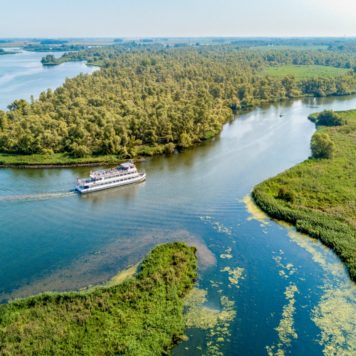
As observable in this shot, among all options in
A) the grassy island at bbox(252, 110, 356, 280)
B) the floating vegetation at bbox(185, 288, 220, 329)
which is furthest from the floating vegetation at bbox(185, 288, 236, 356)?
the grassy island at bbox(252, 110, 356, 280)

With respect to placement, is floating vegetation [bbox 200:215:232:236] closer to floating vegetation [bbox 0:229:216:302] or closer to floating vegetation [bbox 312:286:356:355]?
floating vegetation [bbox 0:229:216:302]

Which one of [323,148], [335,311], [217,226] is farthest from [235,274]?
[323,148]

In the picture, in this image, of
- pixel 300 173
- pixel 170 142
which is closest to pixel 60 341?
pixel 300 173

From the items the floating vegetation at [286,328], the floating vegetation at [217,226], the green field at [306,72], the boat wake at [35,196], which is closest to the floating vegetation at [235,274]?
the floating vegetation at [286,328]

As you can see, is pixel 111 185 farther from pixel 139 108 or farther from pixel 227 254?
pixel 139 108

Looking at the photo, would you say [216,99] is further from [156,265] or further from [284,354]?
[284,354]
